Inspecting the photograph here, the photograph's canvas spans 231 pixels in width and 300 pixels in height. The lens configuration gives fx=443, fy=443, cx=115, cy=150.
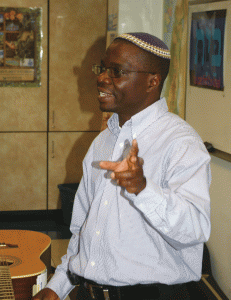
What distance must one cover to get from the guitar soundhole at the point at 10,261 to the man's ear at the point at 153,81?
3.91 feet

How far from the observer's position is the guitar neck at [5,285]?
Result: 5.17 ft

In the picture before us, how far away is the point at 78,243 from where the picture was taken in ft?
4.81

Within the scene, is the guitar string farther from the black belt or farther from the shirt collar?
the shirt collar

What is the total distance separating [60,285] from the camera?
1.44 m

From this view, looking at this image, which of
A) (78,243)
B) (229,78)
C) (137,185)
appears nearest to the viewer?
(137,185)

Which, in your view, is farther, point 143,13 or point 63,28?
point 63,28

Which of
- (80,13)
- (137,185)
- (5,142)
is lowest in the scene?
(5,142)

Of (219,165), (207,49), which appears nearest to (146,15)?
(207,49)

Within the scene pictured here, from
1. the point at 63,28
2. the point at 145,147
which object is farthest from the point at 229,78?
the point at 63,28

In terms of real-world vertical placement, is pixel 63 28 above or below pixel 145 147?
above

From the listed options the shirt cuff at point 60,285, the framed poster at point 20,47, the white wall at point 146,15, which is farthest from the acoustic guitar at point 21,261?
the framed poster at point 20,47

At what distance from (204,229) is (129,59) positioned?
0.55 m

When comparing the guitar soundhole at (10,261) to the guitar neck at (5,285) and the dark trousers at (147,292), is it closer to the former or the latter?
the guitar neck at (5,285)

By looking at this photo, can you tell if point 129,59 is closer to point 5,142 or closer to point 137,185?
point 137,185
